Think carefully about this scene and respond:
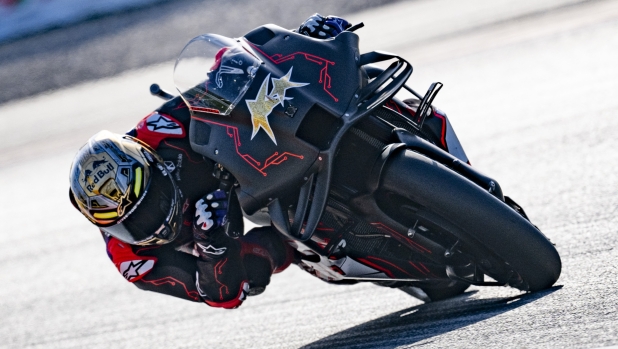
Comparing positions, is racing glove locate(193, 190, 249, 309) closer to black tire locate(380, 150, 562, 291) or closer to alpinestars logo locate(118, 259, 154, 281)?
alpinestars logo locate(118, 259, 154, 281)

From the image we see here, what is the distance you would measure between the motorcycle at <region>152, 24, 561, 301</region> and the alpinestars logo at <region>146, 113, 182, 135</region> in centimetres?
53

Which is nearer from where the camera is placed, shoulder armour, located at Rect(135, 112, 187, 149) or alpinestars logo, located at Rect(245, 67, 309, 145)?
alpinestars logo, located at Rect(245, 67, 309, 145)

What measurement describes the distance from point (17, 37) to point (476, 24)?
9.35m

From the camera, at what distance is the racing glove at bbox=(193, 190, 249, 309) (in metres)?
4.35

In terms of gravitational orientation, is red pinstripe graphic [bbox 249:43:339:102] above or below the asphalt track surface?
above

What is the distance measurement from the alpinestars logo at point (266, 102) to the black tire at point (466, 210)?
1.82 ft

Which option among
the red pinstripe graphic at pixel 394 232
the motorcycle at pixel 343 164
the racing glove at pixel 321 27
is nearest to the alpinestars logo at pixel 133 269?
the motorcycle at pixel 343 164

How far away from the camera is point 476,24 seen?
13.1 meters

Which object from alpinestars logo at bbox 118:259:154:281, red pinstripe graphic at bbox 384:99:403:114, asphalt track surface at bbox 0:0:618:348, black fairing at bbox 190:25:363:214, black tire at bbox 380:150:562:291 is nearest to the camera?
black tire at bbox 380:150:562:291

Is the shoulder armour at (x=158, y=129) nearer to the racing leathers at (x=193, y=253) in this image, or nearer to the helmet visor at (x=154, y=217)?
the racing leathers at (x=193, y=253)

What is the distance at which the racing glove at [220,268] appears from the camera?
4352mm

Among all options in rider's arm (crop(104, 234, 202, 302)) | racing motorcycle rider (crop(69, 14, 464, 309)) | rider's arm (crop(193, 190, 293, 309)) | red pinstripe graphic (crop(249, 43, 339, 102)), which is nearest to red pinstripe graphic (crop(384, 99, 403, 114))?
racing motorcycle rider (crop(69, 14, 464, 309))

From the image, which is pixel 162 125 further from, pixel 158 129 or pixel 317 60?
pixel 317 60

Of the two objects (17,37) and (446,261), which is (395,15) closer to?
(17,37)
